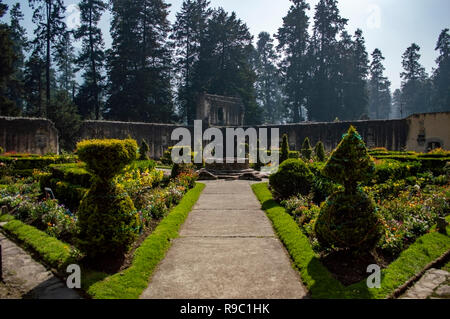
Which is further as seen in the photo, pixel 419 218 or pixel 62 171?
pixel 62 171

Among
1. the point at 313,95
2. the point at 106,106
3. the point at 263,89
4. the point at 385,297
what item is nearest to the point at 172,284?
the point at 385,297

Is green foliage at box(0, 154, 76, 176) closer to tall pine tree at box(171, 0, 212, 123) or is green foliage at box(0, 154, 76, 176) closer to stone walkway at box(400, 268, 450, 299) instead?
stone walkway at box(400, 268, 450, 299)

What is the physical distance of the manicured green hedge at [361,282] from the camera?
13.3 feet

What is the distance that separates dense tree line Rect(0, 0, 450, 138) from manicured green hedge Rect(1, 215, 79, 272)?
2096 cm

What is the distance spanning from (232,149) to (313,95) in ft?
82.6

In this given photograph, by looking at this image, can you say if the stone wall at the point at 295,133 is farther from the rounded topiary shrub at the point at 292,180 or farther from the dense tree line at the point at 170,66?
the rounded topiary shrub at the point at 292,180

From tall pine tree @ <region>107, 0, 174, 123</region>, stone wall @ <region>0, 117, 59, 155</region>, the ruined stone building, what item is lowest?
stone wall @ <region>0, 117, 59, 155</region>

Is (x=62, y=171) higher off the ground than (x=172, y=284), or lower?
higher

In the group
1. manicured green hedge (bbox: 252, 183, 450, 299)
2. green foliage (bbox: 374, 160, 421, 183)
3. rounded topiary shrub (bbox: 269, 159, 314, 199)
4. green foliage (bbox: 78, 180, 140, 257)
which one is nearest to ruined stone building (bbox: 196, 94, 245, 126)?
rounded topiary shrub (bbox: 269, 159, 314, 199)

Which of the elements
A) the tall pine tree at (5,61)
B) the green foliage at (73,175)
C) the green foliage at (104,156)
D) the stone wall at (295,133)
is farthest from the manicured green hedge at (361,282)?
the tall pine tree at (5,61)

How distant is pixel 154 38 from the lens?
121 feet

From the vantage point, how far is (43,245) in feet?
18.8

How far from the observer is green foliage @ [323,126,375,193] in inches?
195
